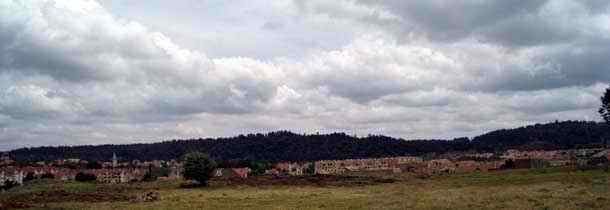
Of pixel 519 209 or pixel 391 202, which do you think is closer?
pixel 519 209

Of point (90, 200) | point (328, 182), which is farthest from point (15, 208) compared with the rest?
point (328, 182)

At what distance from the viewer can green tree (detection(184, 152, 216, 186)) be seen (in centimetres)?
11531

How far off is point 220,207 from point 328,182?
6228cm

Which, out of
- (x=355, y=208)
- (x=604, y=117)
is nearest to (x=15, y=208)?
(x=355, y=208)

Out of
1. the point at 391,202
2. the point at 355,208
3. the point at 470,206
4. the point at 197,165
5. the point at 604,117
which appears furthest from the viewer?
the point at 604,117

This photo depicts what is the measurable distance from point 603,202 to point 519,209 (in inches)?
264

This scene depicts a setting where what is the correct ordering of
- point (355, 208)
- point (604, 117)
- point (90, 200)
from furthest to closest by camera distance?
point (604, 117), point (90, 200), point (355, 208)

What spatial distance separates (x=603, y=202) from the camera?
4659 cm

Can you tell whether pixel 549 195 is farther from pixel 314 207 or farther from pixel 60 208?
pixel 60 208

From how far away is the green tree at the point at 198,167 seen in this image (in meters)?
115

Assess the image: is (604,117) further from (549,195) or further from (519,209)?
(519,209)

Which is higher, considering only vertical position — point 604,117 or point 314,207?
point 604,117

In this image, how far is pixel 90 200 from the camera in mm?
74500

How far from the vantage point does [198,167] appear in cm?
11525
